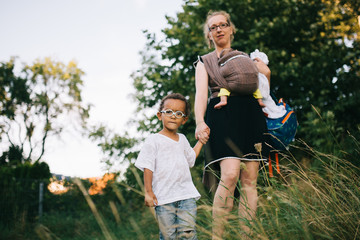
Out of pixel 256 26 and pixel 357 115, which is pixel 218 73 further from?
pixel 357 115

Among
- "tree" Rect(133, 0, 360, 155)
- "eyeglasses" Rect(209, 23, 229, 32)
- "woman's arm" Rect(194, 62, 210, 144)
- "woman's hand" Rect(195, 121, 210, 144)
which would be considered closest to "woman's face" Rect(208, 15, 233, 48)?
"eyeglasses" Rect(209, 23, 229, 32)

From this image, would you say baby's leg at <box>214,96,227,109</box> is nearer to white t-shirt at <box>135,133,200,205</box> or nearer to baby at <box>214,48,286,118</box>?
baby at <box>214,48,286,118</box>

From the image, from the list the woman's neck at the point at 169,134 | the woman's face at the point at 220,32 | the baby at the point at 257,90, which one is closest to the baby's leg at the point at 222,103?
the baby at the point at 257,90

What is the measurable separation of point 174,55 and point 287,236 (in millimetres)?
6473

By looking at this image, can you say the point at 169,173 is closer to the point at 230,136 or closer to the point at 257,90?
the point at 230,136

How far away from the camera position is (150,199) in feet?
8.11

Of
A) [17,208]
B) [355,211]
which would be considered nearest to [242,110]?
[355,211]

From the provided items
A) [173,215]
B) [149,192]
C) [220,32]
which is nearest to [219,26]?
[220,32]

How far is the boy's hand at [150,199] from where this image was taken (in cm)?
246

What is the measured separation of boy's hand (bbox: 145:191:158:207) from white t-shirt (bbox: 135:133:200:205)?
4cm

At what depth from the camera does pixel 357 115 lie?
702cm

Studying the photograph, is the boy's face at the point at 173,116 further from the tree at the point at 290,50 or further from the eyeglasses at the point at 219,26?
the tree at the point at 290,50

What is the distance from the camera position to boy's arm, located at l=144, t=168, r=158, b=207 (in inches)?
96.9

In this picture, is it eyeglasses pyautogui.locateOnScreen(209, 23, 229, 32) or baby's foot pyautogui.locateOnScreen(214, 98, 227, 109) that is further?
eyeglasses pyautogui.locateOnScreen(209, 23, 229, 32)
